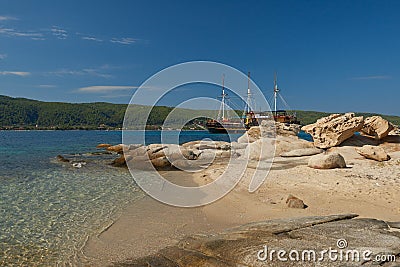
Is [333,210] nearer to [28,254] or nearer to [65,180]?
[28,254]

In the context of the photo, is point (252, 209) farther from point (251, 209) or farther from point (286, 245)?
point (286, 245)

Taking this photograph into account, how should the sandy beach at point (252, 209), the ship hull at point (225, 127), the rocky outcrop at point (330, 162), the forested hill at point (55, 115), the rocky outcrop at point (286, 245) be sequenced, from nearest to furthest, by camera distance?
the rocky outcrop at point (286, 245) < the sandy beach at point (252, 209) < the rocky outcrop at point (330, 162) < the ship hull at point (225, 127) < the forested hill at point (55, 115)

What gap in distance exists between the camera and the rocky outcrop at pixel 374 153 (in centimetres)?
1642

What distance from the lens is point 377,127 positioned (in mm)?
21141

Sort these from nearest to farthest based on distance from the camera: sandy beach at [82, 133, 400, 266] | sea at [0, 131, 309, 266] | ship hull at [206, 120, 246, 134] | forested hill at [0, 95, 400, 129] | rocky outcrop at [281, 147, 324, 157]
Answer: sea at [0, 131, 309, 266] → sandy beach at [82, 133, 400, 266] → rocky outcrop at [281, 147, 324, 157] → ship hull at [206, 120, 246, 134] → forested hill at [0, 95, 400, 129]

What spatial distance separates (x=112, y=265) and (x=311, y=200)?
671 cm

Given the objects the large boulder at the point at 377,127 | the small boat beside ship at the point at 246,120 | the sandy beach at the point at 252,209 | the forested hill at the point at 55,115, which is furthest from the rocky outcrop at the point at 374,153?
the forested hill at the point at 55,115

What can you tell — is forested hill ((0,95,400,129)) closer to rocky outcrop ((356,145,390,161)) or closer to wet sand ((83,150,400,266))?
rocky outcrop ((356,145,390,161))

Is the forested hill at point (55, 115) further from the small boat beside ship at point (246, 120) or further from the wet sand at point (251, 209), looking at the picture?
the wet sand at point (251, 209)

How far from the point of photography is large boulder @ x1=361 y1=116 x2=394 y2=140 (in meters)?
20.8

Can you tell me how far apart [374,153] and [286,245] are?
48.5ft

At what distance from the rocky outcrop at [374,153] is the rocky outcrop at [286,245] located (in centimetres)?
1219

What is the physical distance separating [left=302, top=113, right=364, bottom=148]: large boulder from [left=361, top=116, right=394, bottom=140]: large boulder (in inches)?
39.3

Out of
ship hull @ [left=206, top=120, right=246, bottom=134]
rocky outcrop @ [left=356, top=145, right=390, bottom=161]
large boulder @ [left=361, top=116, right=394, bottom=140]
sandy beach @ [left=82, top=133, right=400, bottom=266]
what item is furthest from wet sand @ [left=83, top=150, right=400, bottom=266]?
ship hull @ [left=206, top=120, right=246, bottom=134]
